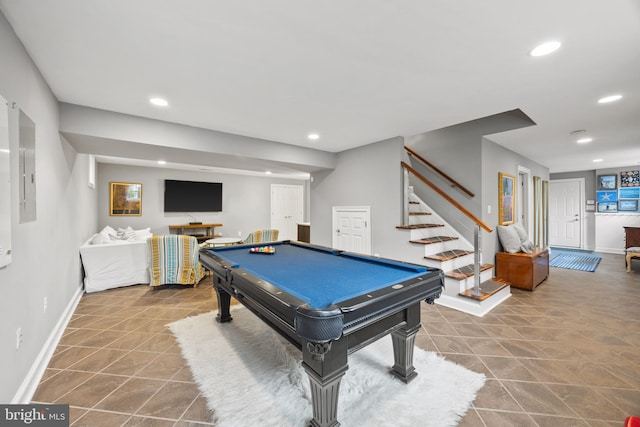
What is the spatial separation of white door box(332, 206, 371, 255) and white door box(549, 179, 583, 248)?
23.4 feet

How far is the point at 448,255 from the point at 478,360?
1.82m

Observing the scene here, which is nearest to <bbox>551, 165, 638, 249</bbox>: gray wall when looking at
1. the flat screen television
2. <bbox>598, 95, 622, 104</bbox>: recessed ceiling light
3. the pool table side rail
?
<bbox>598, 95, 622, 104</bbox>: recessed ceiling light

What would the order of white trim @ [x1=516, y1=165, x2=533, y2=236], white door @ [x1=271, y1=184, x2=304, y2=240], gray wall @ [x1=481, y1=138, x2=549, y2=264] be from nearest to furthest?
gray wall @ [x1=481, y1=138, x2=549, y2=264], white trim @ [x1=516, y1=165, x2=533, y2=236], white door @ [x1=271, y1=184, x2=304, y2=240]

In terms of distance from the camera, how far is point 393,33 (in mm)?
1648

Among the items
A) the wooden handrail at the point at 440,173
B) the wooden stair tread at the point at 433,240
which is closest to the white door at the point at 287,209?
the wooden handrail at the point at 440,173

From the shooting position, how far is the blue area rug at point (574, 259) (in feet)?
17.9

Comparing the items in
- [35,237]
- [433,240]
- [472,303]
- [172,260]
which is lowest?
[472,303]

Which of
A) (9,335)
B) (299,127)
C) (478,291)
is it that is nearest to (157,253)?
(9,335)

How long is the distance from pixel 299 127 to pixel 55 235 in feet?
9.32

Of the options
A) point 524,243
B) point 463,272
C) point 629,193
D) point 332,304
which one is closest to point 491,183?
point 524,243

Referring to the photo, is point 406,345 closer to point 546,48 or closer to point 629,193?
point 546,48

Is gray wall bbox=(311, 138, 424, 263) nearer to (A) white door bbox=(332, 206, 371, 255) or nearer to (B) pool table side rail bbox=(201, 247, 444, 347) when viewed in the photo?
(A) white door bbox=(332, 206, 371, 255)

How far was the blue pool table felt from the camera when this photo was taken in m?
1.58

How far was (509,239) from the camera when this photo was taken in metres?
4.29
